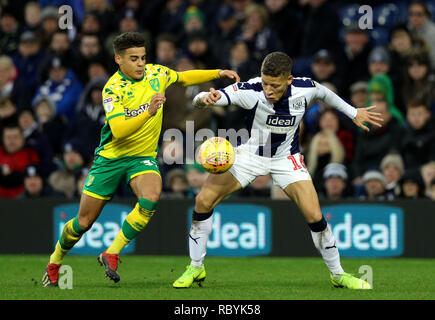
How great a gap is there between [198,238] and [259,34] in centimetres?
650

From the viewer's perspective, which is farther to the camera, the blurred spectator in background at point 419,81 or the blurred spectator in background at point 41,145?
the blurred spectator in background at point 41,145

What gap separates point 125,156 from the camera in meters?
9.07

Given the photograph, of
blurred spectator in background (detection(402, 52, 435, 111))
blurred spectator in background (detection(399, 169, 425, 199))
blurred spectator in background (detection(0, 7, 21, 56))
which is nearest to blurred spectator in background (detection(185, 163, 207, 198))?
blurred spectator in background (detection(399, 169, 425, 199))

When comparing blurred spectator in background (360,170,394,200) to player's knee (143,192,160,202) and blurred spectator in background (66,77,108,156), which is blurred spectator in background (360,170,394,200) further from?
player's knee (143,192,160,202)

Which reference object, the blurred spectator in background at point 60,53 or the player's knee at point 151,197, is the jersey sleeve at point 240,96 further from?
the blurred spectator in background at point 60,53

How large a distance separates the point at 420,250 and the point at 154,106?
208 inches

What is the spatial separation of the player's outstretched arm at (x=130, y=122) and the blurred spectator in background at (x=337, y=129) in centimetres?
523

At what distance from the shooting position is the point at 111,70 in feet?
50.9

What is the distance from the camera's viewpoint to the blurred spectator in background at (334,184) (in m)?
12.7

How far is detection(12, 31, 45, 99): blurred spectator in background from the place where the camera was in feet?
53.6

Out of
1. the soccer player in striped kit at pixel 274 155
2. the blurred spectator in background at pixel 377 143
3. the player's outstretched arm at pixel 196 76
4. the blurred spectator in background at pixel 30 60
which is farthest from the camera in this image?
the blurred spectator in background at pixel 30 60

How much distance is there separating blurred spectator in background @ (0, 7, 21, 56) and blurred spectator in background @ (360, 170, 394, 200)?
290 inches

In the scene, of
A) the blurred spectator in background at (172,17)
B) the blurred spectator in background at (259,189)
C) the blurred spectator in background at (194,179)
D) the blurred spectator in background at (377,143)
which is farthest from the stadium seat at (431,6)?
the blurred spectator in background at (194,179)
